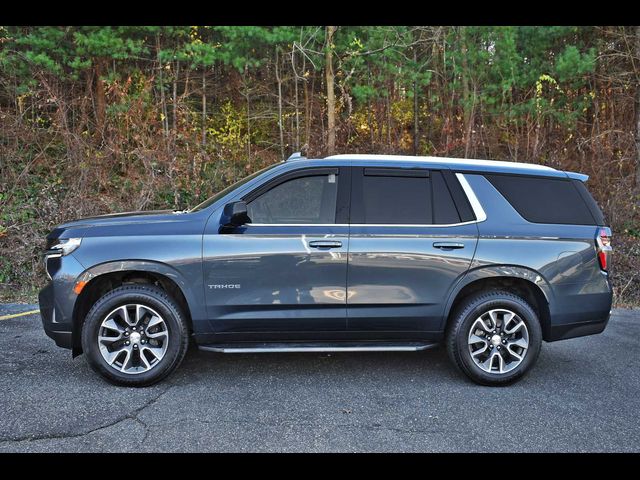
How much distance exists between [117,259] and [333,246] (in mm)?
1775

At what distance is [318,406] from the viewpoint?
3812 millimetres

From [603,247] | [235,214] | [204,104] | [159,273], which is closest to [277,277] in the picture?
[235,214]

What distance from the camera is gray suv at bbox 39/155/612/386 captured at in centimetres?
412

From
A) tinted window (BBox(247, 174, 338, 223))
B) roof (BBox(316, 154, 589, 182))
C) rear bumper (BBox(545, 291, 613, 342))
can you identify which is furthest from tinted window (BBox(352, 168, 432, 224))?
rear bumper (BBox(545, 291, 613, 342))

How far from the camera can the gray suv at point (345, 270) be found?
412 cm

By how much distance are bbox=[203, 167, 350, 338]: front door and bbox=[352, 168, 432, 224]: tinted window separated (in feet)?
0.89

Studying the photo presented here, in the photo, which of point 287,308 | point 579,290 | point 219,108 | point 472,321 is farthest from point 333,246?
point 219,108

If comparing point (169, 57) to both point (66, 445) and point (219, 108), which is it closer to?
point (219, 108)

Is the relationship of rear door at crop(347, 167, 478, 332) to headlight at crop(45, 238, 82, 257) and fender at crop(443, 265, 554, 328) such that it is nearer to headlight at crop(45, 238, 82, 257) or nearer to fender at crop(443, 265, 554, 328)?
fender at crop(443, 265, 554, 328)

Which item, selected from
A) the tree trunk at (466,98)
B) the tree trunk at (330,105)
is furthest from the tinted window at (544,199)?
the tree trunk at (466,98)

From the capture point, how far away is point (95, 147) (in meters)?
11.6

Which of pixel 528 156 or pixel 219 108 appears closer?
pixel 528 156

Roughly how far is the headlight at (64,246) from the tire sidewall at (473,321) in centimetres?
328

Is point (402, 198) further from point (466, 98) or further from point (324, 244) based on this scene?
point (466, 98)
